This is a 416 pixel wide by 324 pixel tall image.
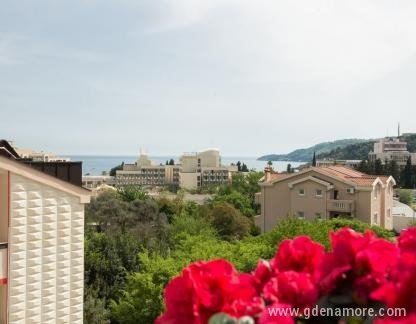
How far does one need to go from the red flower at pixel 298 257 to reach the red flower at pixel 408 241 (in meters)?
0.25

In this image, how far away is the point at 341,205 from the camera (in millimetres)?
29234

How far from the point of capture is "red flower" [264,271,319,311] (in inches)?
53.0

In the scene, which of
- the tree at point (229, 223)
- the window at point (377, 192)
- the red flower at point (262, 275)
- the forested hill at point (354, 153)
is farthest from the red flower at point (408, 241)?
the forested hill at point (354, 153)

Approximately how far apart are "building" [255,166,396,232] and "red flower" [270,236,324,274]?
27137 millimetres

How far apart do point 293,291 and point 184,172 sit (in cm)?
12170

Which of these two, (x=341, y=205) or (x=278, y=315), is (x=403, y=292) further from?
(x=341, y=205)

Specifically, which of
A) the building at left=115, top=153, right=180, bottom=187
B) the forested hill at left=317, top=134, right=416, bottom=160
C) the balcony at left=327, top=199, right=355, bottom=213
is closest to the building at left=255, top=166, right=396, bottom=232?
the balcony at left=327, top=199, right=355, bottom=213

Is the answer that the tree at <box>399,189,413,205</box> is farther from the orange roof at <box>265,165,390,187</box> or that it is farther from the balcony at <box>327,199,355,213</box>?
the balcony at <box>327,199,355,213</box>

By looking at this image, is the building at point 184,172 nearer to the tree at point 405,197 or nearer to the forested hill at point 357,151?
the tree at point 405,197

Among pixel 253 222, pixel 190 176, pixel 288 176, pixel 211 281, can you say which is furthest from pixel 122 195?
pixel 190 176

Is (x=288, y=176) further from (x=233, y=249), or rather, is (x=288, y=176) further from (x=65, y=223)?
(x=65, y=223)

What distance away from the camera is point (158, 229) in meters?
27.1

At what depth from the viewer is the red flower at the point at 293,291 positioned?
135cm

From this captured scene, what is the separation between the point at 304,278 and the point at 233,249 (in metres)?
12.9
